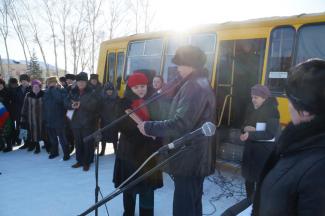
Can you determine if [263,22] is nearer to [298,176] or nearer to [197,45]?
[197,45]

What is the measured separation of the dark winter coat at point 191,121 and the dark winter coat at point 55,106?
412 cm

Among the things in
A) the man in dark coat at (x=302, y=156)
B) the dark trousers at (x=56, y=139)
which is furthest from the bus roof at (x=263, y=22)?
the man in dark coat at (x=302, y=156)

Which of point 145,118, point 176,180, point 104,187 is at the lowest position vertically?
point 104,187

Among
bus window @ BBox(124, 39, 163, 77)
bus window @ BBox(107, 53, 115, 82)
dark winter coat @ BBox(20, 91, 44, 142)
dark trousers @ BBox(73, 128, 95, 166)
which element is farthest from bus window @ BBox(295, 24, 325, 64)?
bus window @ BBox(107, 53, 115, 82)

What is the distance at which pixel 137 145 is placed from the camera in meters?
3.01

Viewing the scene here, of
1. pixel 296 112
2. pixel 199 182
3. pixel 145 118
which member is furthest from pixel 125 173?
pixel 296 112

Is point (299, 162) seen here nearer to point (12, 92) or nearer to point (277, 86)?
point (277, 86)

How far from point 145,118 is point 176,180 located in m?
0.75

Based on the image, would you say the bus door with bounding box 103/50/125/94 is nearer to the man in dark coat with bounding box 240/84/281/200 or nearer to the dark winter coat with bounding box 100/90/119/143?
the dark winter coat with bounding box 100/90/119/143

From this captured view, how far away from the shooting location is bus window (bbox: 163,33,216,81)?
5.54m

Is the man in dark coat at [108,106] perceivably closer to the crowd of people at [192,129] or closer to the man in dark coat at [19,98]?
the crowd of people at [192,129]

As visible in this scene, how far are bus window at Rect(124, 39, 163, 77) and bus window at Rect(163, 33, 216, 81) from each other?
273mm

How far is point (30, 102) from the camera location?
6422mm

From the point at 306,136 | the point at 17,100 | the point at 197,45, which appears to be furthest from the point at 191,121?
the point at 17,100
